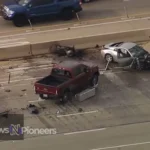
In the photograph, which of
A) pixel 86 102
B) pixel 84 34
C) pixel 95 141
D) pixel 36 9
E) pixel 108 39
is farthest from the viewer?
pixel 36 9

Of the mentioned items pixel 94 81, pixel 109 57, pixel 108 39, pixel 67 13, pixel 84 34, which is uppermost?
pixel 94 81

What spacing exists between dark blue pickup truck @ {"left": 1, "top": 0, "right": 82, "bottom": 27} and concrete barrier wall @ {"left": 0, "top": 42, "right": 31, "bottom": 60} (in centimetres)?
473

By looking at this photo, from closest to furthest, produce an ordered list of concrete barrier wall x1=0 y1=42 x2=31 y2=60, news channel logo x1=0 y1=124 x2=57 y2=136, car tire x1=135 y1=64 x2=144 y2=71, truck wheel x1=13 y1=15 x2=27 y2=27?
news channel logo x1=0 y1=124 x2=57 y2=136 < car tire x1=135 y1=64 x2=144 y2=71 < concrete barrier wall x1=0 y1=42 x2=31 y2=60 < truck wheel x1=13 y1=15 x2=27 y2=27

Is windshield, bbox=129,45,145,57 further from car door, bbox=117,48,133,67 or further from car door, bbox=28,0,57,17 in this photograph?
car door, bbox=28,0,57,17

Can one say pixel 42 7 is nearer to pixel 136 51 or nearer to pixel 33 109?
pixel 136 51

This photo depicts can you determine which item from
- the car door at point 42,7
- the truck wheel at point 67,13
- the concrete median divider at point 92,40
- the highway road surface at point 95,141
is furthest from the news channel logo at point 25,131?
the truck wheel at point 67,13

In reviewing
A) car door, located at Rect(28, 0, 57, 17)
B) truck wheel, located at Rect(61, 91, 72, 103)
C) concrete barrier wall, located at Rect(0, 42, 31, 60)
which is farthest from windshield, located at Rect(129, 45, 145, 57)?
car door, located at Rect(28, 0, 57, 17)

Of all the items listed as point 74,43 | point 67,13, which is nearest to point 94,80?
point 74,43

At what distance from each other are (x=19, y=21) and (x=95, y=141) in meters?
16.1

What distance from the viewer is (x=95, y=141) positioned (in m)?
18.9

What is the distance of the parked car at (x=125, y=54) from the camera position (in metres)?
26.1

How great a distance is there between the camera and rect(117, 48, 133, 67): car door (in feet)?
86.0

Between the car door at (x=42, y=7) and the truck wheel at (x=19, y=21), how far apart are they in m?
0.59

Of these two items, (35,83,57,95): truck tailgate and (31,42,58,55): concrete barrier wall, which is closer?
(35,83,57,95): truck tailgate
